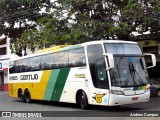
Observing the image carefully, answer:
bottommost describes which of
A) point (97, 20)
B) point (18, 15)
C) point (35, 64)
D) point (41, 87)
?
point (41, 87)

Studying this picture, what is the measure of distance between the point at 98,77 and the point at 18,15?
18046 mm

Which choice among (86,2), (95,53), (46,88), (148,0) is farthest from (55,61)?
(148,0)

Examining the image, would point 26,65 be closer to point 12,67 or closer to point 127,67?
point 12,67

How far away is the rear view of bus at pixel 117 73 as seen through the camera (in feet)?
47.4

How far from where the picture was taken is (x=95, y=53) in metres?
15.4

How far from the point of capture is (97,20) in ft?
76.1

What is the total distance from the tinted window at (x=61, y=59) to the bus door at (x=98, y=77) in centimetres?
209

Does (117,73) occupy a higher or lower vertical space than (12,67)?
lower

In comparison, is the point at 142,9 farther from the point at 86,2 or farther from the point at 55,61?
the point at 55,61

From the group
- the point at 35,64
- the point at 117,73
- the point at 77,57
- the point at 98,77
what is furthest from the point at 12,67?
the point at 117,73

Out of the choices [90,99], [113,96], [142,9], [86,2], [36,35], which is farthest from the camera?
[36,35]

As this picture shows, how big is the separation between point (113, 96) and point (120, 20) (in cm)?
947

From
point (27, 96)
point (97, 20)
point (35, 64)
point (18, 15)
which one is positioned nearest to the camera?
point (35, 64)

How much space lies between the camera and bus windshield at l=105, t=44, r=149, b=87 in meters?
14.6
